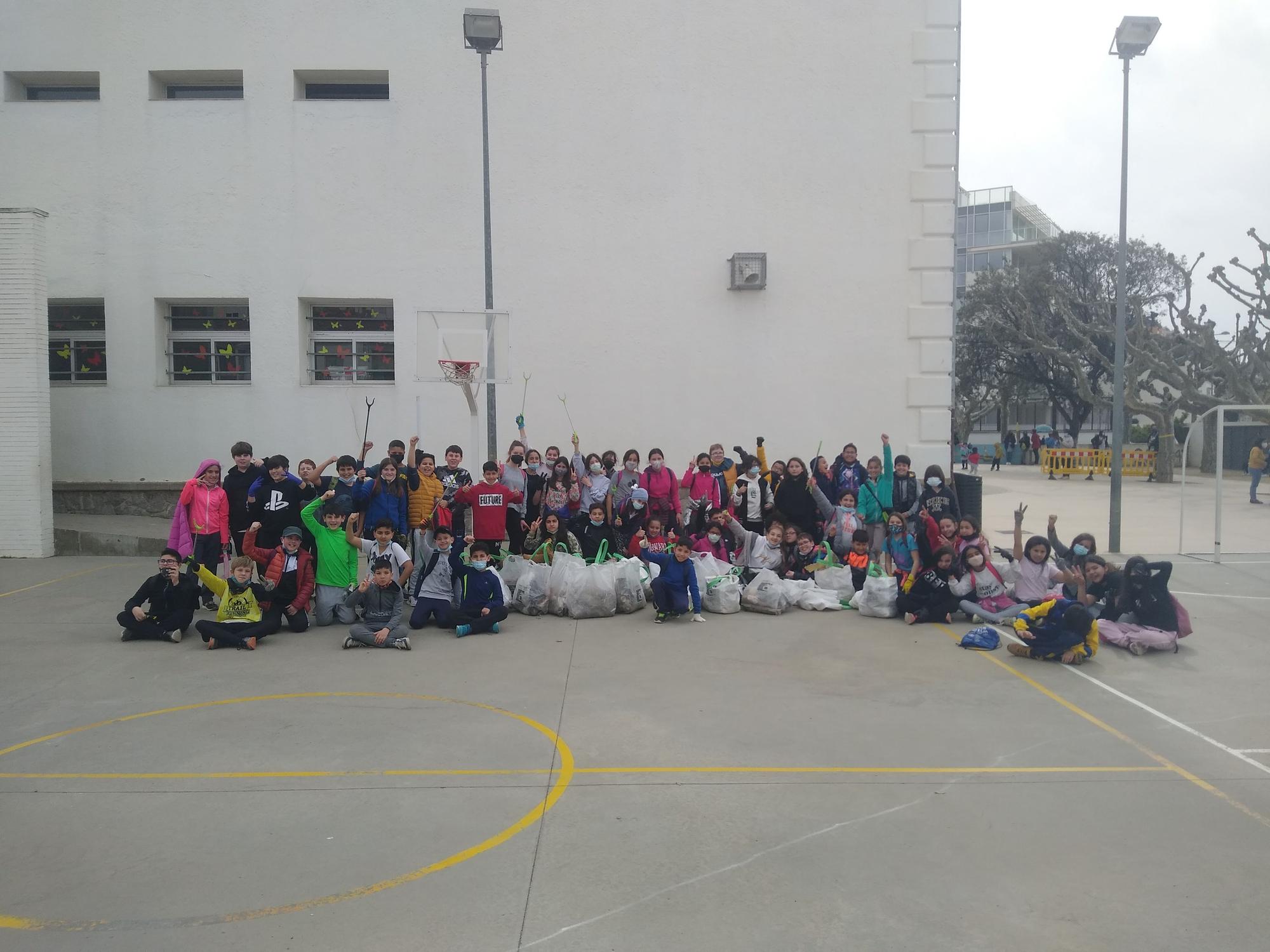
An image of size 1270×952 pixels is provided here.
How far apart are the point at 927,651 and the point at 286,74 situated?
12.7m

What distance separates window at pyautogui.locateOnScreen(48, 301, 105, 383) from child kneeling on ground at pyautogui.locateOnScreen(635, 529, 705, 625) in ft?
34.7

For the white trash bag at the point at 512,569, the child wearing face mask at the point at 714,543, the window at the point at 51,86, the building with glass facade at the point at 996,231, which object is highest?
the building with glass facade at the point at 996,231

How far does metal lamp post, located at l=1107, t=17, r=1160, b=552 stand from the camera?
13.0m

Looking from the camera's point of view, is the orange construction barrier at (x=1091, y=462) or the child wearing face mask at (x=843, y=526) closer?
the child wearing face mask at (x=843, y=526)

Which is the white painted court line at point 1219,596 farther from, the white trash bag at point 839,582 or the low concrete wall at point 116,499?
the low concrete wall at point 116,499

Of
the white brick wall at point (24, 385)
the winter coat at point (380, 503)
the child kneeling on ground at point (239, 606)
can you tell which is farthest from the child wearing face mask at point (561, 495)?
the white brick wall at point (24, 385)

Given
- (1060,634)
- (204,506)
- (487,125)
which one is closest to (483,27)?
(487,125)

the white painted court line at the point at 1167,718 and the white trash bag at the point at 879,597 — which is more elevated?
the white trash bag at the point at 879,597

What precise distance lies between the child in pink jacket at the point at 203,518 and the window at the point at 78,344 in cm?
664

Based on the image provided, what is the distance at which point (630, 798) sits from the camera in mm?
4809

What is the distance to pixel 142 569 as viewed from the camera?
39.2ft

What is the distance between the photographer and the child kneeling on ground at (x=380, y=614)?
8.08 meters

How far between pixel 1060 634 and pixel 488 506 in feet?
19.0

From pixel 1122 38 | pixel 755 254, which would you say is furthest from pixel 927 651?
pixel 1122 38
